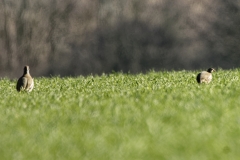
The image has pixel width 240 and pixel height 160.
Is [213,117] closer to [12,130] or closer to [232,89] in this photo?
[12,130]

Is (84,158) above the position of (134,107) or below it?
below

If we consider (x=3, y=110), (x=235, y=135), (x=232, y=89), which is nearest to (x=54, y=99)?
(x=3, y=110)

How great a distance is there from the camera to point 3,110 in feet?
46.9

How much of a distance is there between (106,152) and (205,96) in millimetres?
6949

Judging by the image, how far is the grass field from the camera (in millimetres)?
8594

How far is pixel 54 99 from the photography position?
16.2 meters

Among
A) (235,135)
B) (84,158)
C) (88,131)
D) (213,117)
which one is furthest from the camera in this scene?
(213,117)

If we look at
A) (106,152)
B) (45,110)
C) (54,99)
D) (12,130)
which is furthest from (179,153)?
(54,99)

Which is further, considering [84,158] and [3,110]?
[3,110]

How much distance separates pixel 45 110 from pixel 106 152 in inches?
208

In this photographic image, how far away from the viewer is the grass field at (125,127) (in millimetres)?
8594

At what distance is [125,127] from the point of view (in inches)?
410

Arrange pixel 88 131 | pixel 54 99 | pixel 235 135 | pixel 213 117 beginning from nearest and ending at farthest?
pixel 235 135 < pixel 88 131 < pixel 213 117 < pixel 54 99

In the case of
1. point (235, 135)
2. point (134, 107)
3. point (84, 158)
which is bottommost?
point (84, 158)
